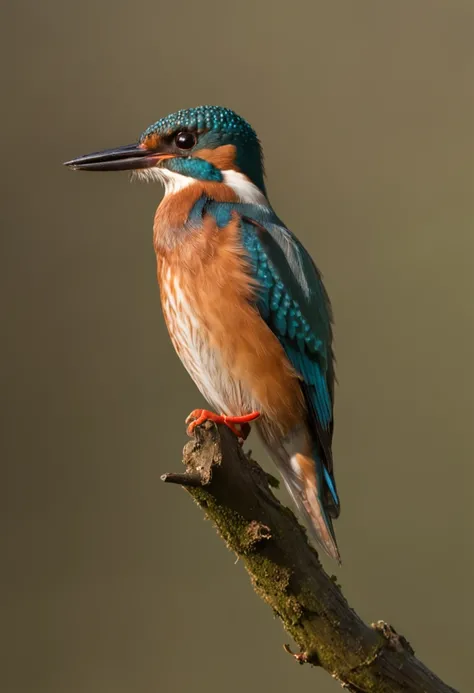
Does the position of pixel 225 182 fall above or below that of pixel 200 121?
below

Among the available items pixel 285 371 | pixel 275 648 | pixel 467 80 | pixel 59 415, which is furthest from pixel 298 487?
pixel 467 80

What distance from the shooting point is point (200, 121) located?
8.87 ft

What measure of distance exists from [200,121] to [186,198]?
0.69 ft

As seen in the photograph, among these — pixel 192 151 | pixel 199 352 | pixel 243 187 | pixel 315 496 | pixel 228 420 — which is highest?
pixel 192 151

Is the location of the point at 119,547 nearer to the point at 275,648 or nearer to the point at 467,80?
the point at 275,648

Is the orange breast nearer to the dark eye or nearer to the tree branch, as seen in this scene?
the dark eye

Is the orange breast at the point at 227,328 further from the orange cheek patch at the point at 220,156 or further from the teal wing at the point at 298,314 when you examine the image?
the orange cheek patch at the point at 220,156

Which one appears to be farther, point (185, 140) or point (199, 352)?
point (185, 140)

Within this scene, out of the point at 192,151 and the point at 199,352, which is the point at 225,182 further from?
the point at 199,352

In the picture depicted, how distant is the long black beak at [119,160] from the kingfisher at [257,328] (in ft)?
0.51

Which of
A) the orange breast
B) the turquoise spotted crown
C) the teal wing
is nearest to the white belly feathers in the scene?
the orange breast

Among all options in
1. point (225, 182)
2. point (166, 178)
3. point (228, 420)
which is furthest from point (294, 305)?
point (166, 178)

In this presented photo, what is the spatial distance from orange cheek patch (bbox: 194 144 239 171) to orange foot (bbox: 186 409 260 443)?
26.0 inches

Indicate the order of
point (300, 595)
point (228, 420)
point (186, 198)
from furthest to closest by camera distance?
1. point (186, 198)
2. point (228, 420)
3. point (300, 595)
